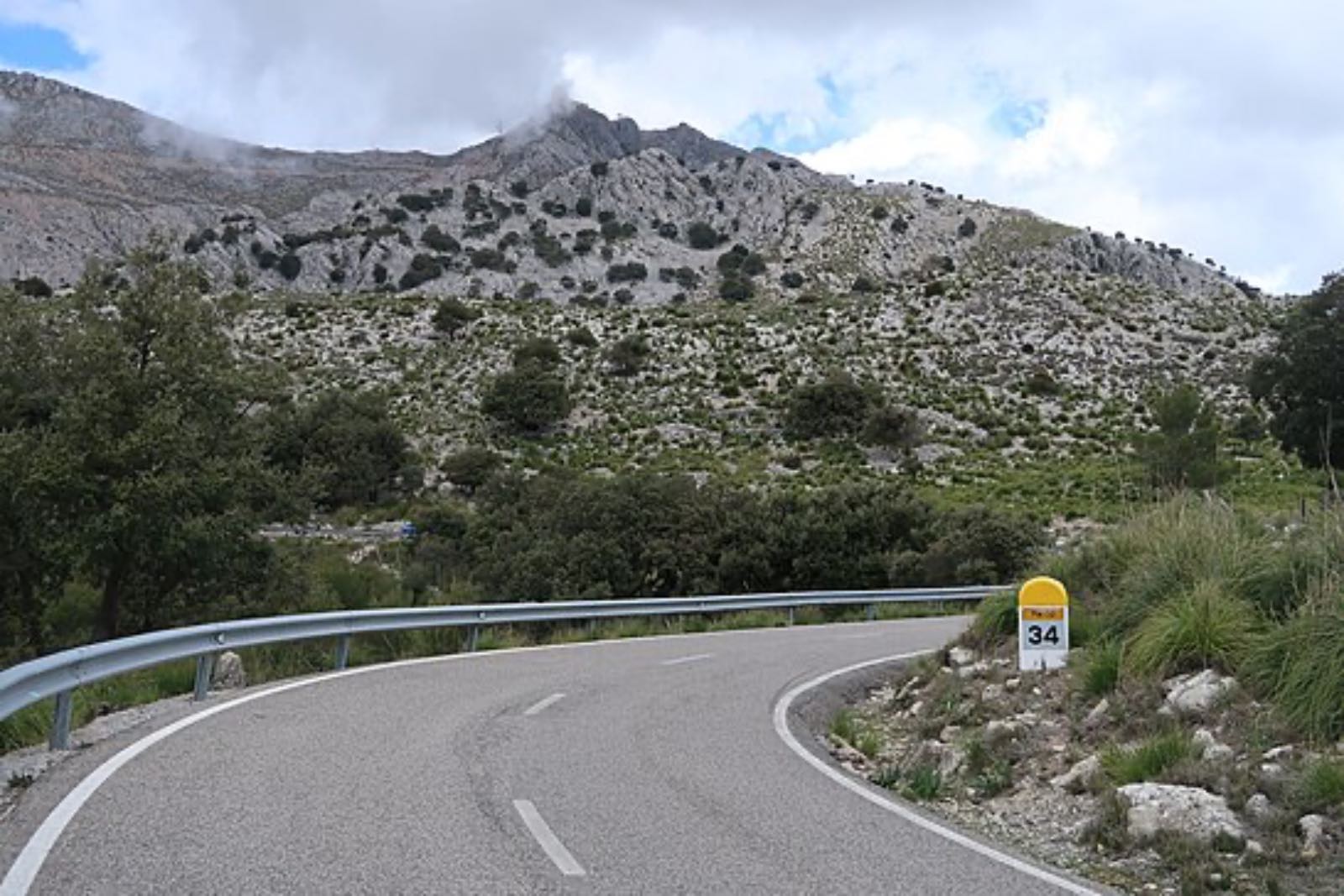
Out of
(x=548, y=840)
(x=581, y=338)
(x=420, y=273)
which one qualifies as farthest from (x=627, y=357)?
(x=548, y=840)

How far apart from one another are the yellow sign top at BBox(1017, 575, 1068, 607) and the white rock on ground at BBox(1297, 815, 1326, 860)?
15.3 ft

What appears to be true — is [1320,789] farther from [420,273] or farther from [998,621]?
[420,273]

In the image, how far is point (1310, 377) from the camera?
128ft

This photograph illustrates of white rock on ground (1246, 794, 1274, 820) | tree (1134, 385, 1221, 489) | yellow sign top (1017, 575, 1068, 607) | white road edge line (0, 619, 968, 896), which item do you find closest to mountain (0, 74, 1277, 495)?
Result: tree (1134, 385, 1221, 489)

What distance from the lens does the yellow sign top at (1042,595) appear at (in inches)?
458

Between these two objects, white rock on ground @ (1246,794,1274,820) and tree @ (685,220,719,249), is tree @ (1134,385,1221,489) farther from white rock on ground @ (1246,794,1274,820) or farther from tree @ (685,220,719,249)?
tree @ (685,220,719,249)

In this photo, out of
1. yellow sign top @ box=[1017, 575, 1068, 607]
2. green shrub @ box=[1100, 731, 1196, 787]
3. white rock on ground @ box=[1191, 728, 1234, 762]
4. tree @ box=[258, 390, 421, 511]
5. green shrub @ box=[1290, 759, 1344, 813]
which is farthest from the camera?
tree @ box=[258, 390, 421, 511]

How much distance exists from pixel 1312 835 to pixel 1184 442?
107 ft

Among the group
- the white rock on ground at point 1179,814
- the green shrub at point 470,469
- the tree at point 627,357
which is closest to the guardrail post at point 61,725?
the white rock on ground at point 1179,814

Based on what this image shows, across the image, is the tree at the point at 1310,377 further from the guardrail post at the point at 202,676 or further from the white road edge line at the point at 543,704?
the guardrail post at the point at 202,676

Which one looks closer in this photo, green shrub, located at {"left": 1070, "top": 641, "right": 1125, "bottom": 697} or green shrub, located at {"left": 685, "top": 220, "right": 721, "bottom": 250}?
green shrub, located at {"left": 1070, "top": 641, "right": 1125, "bottom": 697}

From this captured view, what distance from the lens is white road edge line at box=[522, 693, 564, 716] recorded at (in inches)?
460

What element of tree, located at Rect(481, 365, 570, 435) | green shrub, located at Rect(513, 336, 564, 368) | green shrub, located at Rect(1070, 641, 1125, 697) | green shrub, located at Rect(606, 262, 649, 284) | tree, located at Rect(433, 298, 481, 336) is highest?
green shrub, located at Rect(606, 262, 649, 284)

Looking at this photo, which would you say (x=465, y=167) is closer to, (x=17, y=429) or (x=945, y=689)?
(x=17, y=429)
